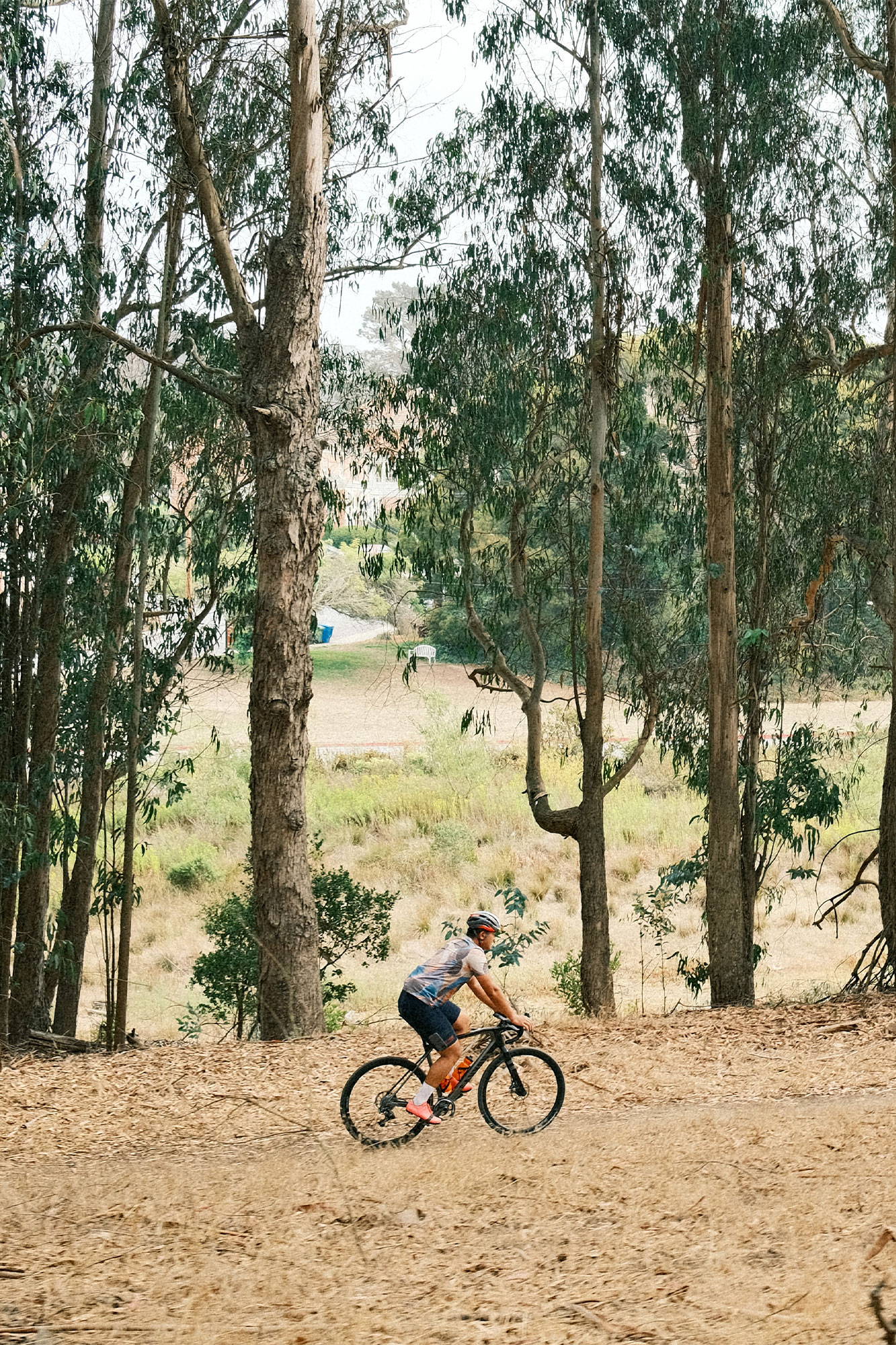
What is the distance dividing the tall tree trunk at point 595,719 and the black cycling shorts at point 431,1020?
6278 mm

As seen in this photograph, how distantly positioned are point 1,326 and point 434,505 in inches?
207

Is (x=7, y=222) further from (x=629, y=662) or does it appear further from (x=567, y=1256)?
(x=567, y=1256)

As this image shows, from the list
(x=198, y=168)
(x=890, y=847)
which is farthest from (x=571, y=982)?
(x=198, y=168)

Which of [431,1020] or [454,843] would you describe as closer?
[431,1020]

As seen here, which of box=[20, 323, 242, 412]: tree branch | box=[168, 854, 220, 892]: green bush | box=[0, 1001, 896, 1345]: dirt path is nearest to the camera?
box=[0, 1001, 896, 1345]: dirt path

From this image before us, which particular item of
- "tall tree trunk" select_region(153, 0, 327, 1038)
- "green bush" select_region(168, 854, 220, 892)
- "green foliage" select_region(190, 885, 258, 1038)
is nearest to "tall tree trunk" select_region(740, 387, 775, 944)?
"green foliage" select_region(190, 885, 258, 1038)

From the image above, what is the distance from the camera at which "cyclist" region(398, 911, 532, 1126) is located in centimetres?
572

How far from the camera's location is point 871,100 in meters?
13.3

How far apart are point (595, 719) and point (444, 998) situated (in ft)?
22.0

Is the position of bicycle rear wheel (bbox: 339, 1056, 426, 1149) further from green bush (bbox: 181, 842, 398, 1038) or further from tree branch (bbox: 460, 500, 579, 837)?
tree branch (bbox: 460, 500, 579, 837)

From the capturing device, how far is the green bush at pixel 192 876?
863 inches

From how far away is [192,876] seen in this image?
72.1 ft

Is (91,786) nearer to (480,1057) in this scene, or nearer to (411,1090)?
(411,1090)

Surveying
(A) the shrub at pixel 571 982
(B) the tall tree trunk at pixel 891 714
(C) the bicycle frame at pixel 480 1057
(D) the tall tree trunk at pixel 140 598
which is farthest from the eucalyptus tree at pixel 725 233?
(C) the bicycle frame at pixel 480 1057
